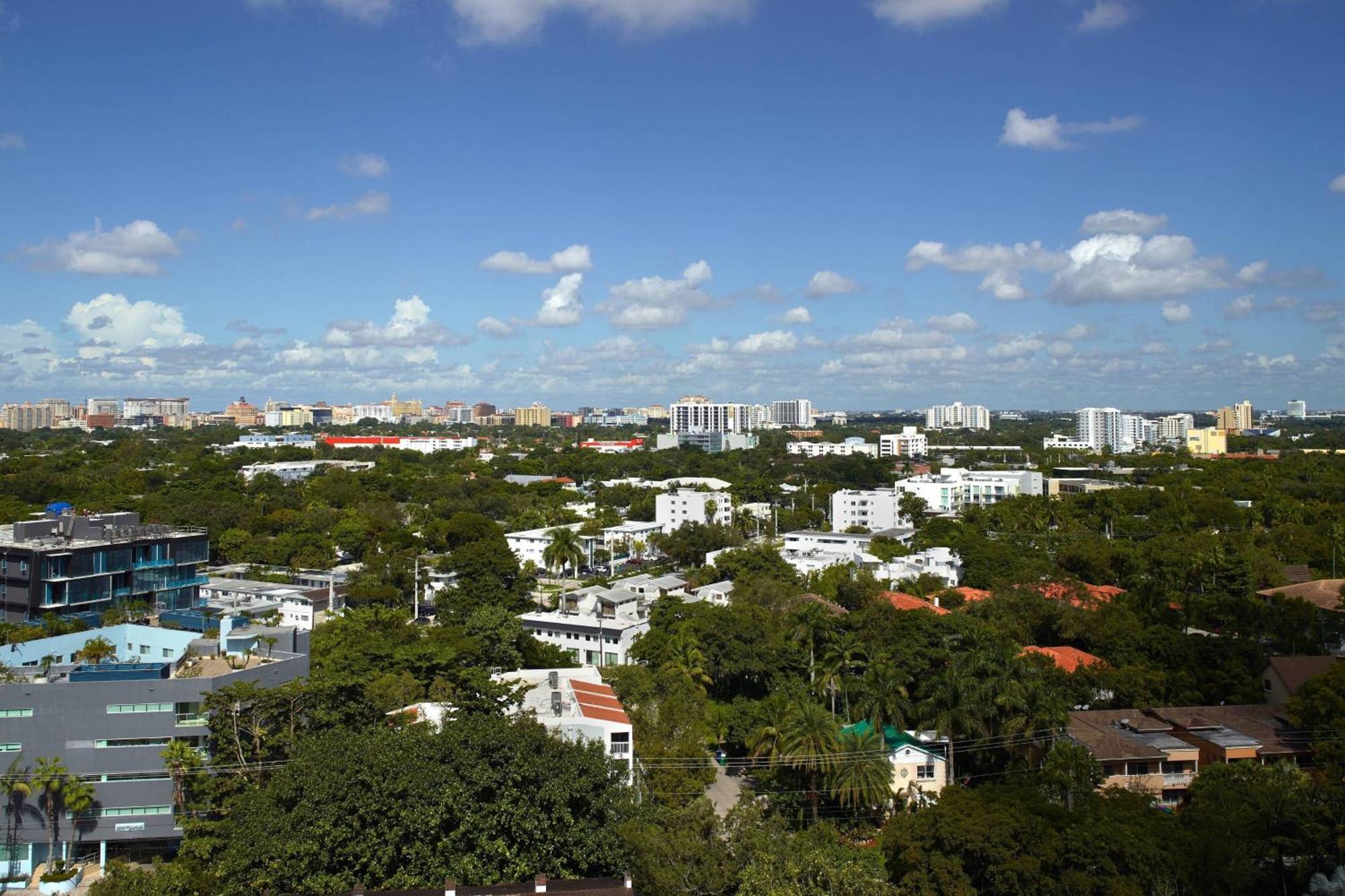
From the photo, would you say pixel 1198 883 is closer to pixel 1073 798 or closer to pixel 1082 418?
pixel 1073 798

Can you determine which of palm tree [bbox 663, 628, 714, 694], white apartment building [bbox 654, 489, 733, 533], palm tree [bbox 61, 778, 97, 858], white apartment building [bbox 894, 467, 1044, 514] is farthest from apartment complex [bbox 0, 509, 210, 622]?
white apartment building [bbox 894, 467, 1044, 514]

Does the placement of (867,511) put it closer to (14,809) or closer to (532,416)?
(14,809)

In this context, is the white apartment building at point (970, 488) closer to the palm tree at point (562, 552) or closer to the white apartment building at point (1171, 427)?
the palm tree at point (562, 552)

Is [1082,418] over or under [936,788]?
over

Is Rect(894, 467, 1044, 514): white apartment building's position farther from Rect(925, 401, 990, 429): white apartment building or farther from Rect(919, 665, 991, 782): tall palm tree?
Rect(925, 401, 990, 429): white apartment building

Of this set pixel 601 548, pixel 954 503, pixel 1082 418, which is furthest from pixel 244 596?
pixel 1082 418

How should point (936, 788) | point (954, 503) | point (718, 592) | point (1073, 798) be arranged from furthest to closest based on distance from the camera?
point (954, 503) < point (718, 592) < point (936, 788) < point (1073, 798)
